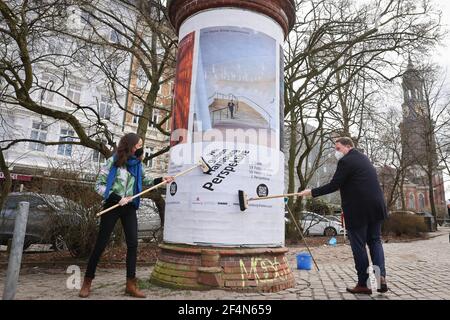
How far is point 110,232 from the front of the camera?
4.53 metres

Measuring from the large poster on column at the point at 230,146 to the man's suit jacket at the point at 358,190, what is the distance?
108 centimetres

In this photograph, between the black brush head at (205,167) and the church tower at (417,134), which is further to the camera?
the church tower at (417,134)

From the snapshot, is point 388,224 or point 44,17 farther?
point 388,224

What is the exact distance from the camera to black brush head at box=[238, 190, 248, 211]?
5.16 meters

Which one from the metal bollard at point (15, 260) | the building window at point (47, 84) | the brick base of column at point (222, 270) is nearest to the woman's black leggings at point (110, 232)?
the brick base of column at point (222, 270)

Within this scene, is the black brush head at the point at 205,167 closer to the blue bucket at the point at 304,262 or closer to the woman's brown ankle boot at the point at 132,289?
the woman's brown ankle boot at the point at 132,289

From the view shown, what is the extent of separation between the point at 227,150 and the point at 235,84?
1093 millimetres

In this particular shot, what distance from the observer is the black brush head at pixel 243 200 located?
5156 mm

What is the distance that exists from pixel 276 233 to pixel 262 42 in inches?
125

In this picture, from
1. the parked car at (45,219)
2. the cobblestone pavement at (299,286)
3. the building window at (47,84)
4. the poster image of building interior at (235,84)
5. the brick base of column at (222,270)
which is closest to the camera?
the cobblestone pavement at (299,286)

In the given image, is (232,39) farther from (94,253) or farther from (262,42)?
(94,253)

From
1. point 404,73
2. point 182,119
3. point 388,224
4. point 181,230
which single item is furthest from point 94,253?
point 388,224

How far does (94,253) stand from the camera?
4469 mm
